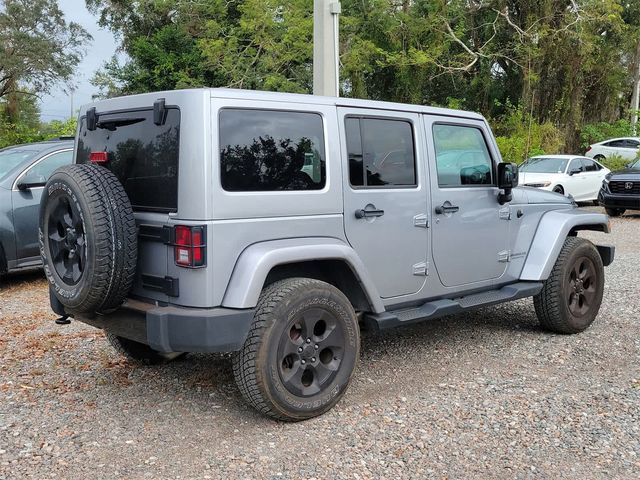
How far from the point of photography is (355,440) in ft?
12.3

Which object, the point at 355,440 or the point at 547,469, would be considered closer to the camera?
the point at 547,469

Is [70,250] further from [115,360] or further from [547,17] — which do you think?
[547,17]

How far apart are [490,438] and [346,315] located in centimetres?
109

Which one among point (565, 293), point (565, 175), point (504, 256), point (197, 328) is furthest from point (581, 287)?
point (565, 175)

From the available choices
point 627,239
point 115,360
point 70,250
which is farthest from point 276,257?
point 627,239

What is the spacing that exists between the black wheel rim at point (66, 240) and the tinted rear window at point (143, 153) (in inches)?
14.1

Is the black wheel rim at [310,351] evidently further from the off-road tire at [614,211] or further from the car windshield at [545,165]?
the car windshield at [545,165]

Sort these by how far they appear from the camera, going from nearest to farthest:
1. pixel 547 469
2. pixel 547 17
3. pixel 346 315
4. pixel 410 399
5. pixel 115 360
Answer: pixel 547 469 < pixel 346 315 < pixel 410 399 < pixel 115 360 < pixel 547 17

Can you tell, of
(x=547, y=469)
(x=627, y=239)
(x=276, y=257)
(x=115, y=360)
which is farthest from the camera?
(x=627, y=239)

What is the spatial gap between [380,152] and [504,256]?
1.59 metres

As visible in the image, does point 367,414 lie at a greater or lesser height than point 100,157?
lesser

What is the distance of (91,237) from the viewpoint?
3.61m

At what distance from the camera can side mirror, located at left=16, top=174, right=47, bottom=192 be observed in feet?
25.2

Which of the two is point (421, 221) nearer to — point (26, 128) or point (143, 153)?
point (143, 153)
